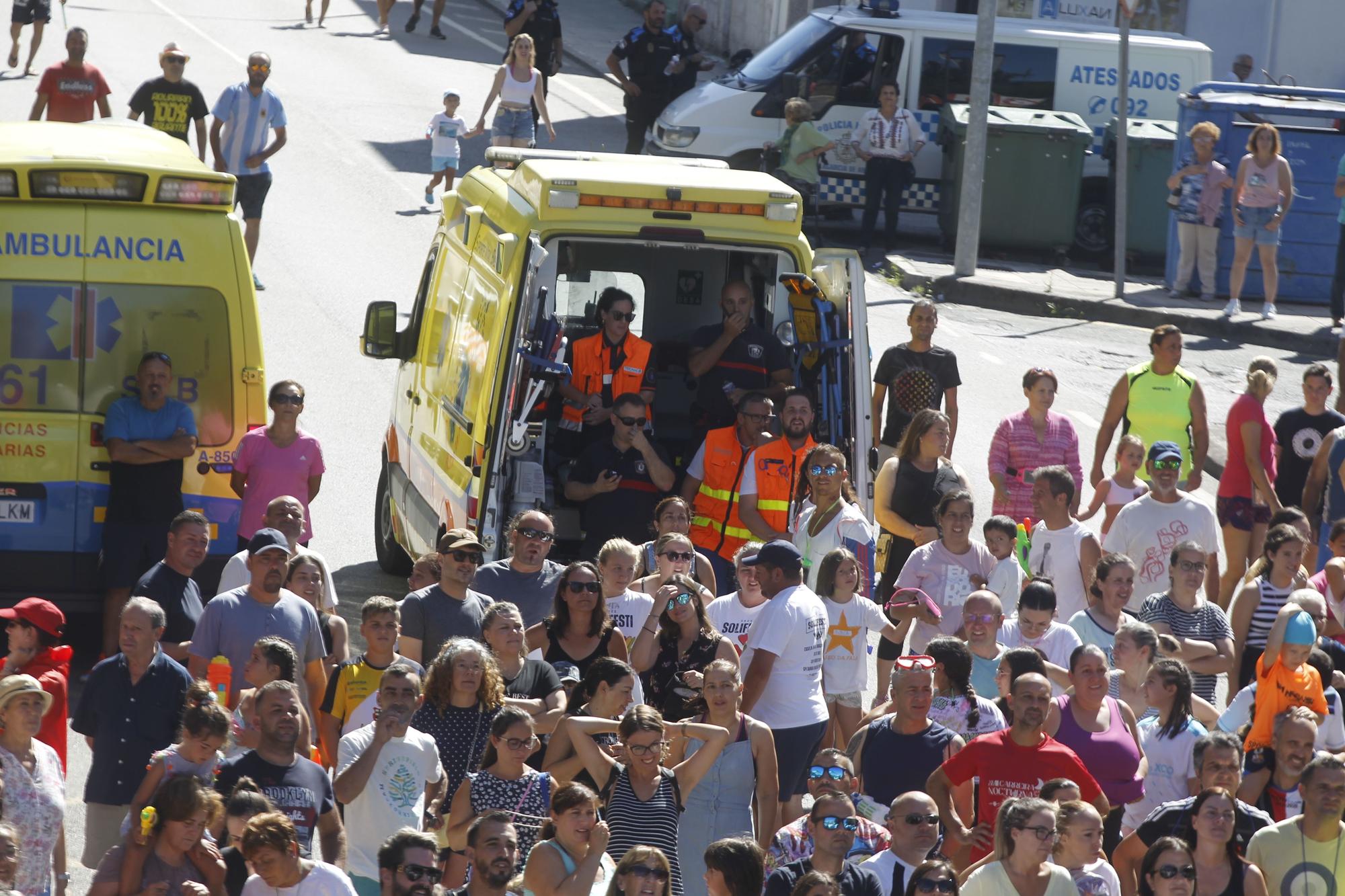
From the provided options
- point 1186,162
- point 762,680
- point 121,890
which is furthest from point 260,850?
point 1186,162

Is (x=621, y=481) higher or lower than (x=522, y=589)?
higher

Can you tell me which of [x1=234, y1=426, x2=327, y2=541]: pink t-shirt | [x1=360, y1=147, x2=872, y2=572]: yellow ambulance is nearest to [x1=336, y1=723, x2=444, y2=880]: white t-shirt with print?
[x1=360, y1=147, x2=872, y2=572]: yellow ambulance

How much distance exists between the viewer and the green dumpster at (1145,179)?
67.5 ft

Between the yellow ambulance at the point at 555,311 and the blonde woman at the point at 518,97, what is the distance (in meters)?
9.11

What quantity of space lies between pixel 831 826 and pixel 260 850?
1.96 meters

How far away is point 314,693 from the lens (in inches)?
328

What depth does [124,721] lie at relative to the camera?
750cm

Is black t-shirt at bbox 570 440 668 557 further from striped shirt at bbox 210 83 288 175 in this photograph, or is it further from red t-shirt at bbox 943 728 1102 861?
striped shirt at bbox 210 83 288 175

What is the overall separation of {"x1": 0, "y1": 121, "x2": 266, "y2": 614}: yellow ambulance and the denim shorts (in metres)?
11.1

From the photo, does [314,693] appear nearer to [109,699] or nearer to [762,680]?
[109,699]

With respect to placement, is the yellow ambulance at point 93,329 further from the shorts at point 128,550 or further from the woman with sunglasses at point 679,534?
the woman with sunglasses at point 679,534

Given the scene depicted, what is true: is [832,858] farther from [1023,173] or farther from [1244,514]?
[1023,173]

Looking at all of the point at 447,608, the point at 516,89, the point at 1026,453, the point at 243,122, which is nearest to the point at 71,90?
the point at 243,122

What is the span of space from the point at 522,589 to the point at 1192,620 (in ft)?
10.5
